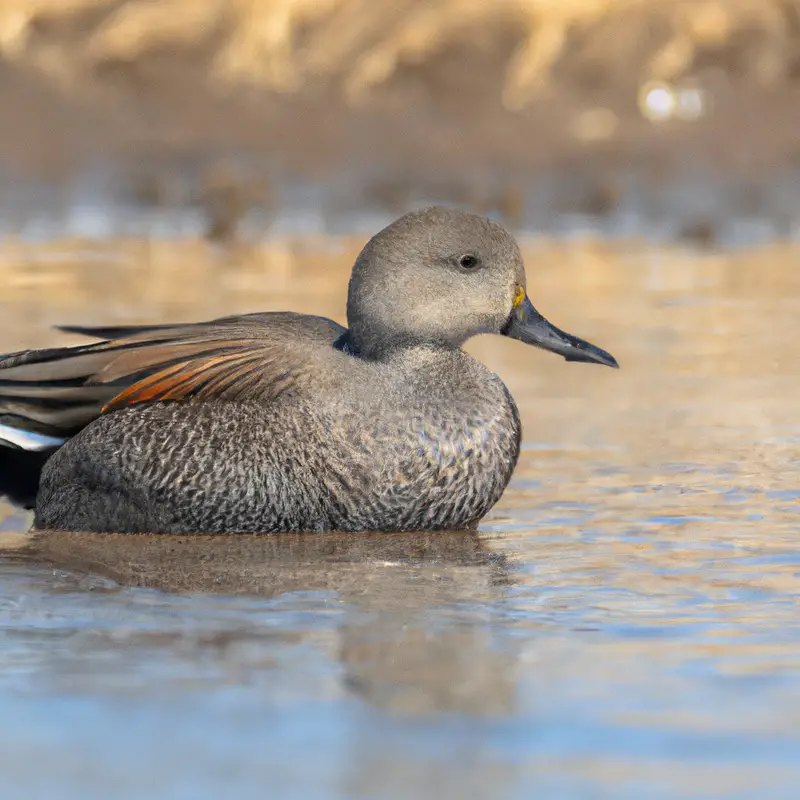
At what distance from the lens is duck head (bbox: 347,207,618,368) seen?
5.93 meters

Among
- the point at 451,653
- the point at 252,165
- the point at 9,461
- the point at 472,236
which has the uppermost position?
the point at 252,165

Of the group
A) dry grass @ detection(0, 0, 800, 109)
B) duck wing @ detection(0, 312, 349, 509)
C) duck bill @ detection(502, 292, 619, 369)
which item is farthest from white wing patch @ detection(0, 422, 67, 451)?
dry grass @ detection(0, 0, 800, 109)

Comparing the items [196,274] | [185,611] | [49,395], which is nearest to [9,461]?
[49,395]

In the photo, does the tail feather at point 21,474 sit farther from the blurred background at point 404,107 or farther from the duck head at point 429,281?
the blurred background at point 404,107

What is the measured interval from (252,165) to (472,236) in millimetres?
9984

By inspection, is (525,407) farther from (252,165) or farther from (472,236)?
(252,165)

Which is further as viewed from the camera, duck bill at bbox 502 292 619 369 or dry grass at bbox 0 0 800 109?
dry grass at bbox 0 0 800 109

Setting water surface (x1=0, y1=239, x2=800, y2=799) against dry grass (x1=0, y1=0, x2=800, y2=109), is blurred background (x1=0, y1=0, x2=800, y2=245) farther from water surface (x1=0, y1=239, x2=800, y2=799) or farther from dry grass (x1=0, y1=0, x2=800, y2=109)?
water surface (x1=0, y1=239, x2=800, y2=799)

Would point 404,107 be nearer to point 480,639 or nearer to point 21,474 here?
point 21,474

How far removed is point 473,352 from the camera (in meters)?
9.09

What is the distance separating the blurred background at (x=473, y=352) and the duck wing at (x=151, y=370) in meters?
0.39

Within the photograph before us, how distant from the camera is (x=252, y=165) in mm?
15727

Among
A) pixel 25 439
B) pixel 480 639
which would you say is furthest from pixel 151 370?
pixel 480 639

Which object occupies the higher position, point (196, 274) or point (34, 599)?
point (196, 274)
